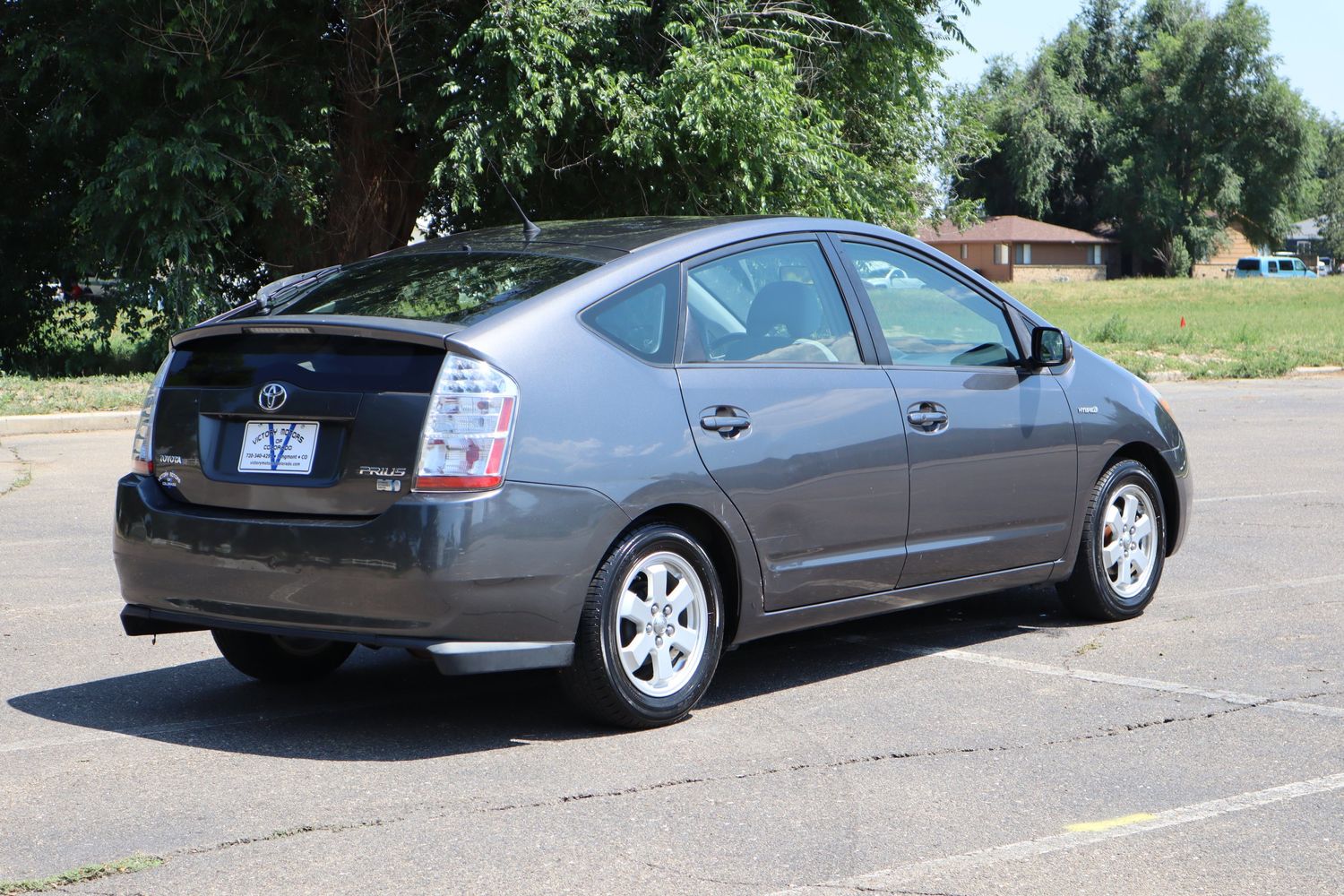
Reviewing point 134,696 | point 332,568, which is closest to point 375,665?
point 134,696

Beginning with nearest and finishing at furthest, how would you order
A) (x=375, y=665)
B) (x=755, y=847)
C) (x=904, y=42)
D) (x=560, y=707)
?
(x=755, y=847) < (x=560, y=707) < (x=375, y=665) < (x=904, y=42)

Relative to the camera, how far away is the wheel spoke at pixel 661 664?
5043 millimetres

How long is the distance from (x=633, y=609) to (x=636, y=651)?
136mm

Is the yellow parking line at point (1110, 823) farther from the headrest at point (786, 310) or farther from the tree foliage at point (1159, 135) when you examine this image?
the tree foliage at point (1159, 135)

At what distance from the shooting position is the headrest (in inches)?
217

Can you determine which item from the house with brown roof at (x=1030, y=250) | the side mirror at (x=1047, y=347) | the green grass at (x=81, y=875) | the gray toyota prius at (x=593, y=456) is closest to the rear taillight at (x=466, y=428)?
the gray toyota prius at (x=593, y=456)

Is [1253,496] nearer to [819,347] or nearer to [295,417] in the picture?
[819,347]

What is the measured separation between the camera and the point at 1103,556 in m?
6.71

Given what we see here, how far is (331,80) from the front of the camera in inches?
822

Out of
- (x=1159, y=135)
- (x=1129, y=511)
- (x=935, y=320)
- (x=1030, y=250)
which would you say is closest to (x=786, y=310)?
(x=935, y=320)

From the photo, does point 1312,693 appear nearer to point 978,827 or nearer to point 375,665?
point 978,827

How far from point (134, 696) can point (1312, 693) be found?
4086 millimetres

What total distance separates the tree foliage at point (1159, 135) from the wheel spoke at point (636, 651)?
241ft

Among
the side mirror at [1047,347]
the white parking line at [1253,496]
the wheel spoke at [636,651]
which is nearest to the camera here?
the wheel spoke at [636,651]
